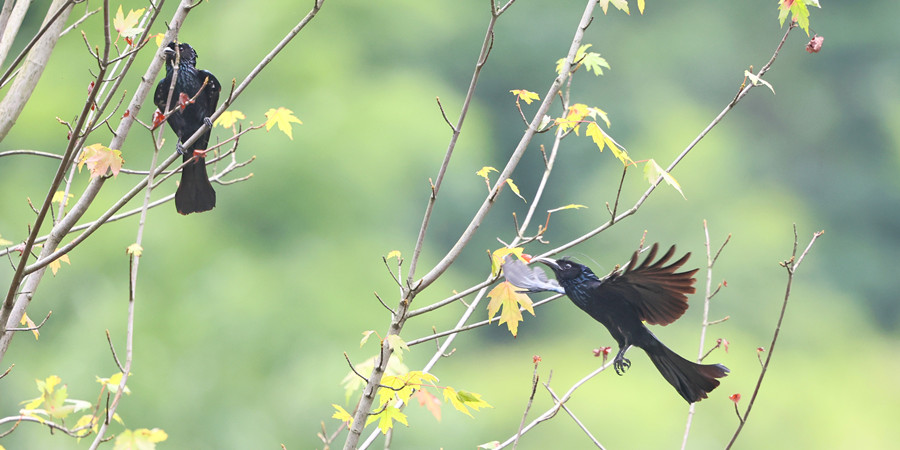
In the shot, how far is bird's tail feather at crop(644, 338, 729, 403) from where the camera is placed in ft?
5.66

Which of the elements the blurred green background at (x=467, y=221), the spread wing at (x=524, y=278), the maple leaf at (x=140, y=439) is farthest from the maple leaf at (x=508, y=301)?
the blurred green background at (x=467, y=221)

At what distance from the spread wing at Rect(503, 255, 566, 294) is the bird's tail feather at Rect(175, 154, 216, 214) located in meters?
1.17

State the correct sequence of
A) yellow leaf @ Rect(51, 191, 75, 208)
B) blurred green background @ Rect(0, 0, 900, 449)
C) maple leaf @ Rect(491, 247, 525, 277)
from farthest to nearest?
1. blurred green background @ Rect(0, 0, 900, 449)
2. yellow leaf @ Rect(51, 191, 75, 208)
3. maple leaf @ Rect(491, 247, 525, 277)

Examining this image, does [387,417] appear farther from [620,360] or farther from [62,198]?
[62,198]

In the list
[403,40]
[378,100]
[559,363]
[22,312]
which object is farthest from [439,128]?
[22,312]

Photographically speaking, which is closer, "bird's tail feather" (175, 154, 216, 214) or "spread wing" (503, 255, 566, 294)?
"spread wing" (503, 255, 566, 294)

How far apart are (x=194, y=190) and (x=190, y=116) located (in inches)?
12.7

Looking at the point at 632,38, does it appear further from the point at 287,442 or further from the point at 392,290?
the point at 287,442

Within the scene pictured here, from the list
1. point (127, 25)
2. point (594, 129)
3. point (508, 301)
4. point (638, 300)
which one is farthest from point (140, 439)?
point (594, 129)

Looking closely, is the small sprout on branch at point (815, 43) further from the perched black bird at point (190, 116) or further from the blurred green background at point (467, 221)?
the blurred green background at point (467, 221)

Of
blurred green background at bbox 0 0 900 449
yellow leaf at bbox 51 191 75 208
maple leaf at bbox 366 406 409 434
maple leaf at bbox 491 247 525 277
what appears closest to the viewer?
maple leaf at bbox 491 247 525 277

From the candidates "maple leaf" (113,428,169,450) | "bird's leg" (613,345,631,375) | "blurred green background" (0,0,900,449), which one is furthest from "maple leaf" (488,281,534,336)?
"blurred green background" (0,0,900,449)

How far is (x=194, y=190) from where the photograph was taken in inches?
100

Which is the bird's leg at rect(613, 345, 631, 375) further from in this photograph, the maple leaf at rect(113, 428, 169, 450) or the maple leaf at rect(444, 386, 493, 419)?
the maple leaf at rect(113, 428, 169, 450)
